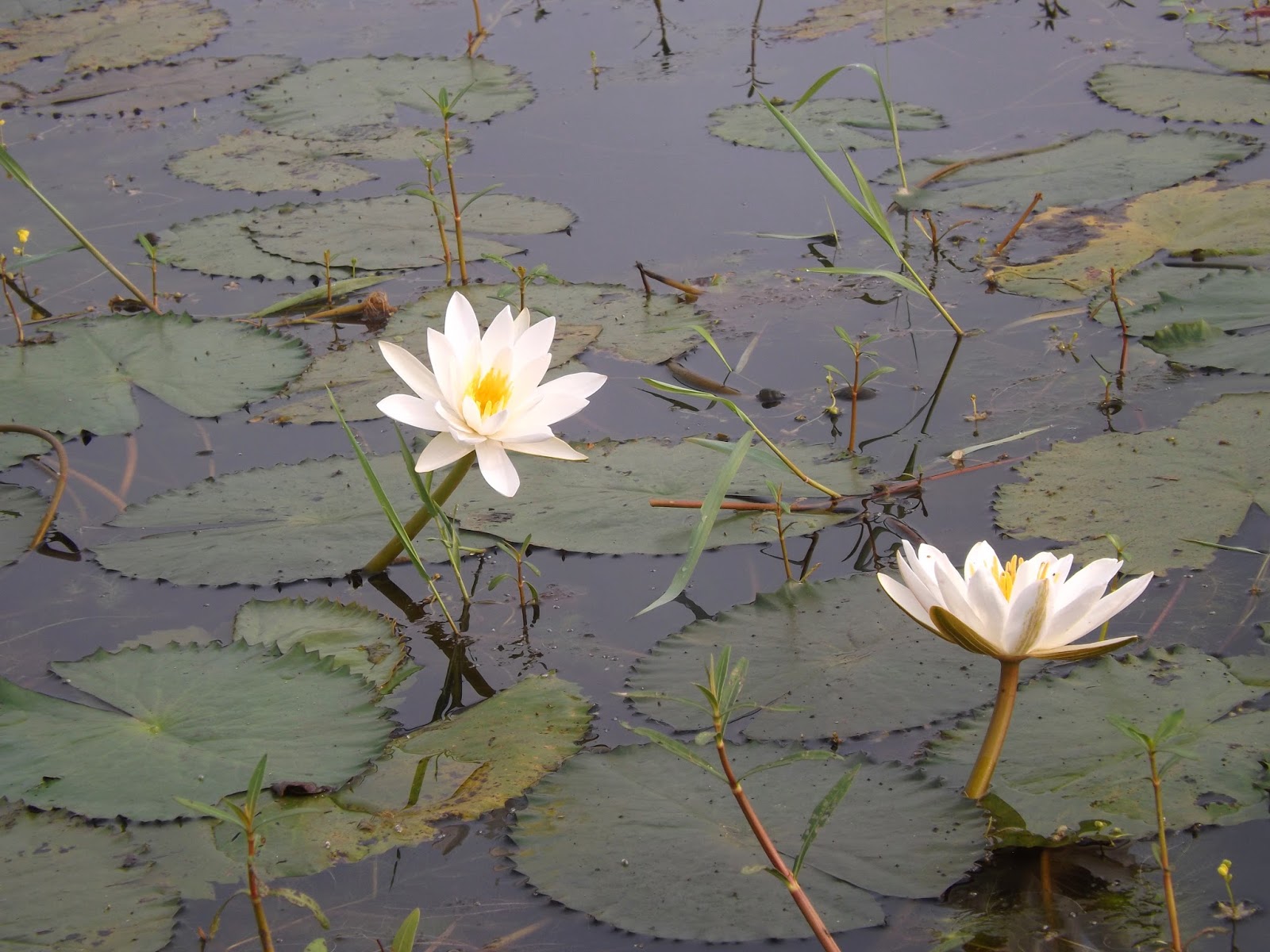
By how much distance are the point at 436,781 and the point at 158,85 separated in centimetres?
433

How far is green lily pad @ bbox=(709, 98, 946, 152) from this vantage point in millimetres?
4039

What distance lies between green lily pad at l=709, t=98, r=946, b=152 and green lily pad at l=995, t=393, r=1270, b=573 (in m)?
1.92

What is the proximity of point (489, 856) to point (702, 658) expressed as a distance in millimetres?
499

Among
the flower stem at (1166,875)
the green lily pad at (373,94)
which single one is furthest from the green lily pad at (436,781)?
the green lily pad at (373,94)

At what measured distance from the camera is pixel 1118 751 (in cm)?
167

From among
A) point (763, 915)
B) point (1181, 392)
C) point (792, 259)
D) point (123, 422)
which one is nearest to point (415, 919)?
point (763, 915)

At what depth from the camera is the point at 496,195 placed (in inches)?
150

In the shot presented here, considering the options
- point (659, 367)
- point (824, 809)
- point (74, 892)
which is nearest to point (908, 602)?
point (824, 809)

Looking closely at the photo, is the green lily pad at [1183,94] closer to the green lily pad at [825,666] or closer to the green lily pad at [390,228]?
the green lily pad at [390,228]

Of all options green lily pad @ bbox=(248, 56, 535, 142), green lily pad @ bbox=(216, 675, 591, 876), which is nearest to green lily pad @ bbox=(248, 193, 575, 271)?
green lily pad @ bbox=(248, 56, 535, 142)

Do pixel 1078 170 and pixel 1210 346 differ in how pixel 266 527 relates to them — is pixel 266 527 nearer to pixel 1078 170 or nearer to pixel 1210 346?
pixel 1210 346

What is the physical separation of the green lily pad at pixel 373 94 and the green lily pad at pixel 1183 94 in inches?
87.3

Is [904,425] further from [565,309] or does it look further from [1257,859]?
[1257,859]

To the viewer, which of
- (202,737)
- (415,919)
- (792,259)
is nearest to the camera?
(415,919)
